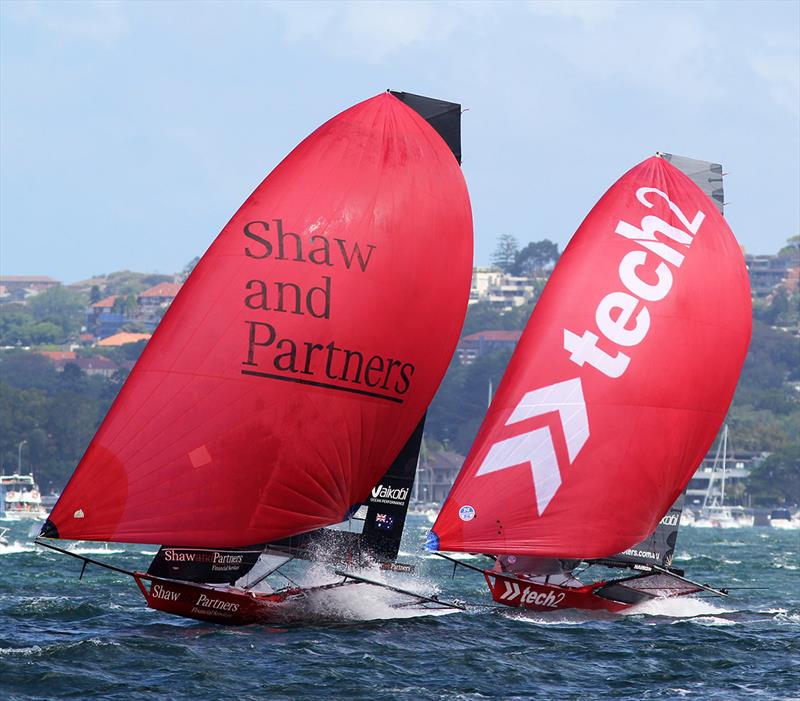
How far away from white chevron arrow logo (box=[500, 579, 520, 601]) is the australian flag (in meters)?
2.60

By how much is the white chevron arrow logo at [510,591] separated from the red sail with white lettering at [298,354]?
3523 mm

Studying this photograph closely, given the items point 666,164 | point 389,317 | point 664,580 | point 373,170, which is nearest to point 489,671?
point 389,317

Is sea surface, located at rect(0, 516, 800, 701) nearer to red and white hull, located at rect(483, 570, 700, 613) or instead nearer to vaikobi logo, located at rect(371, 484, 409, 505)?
red and white hull, located at rect(483, 570, 700, 613)

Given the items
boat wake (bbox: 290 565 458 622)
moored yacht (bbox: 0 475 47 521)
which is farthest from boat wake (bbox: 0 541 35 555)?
moored yacht (bbox: 0 475 47 521)

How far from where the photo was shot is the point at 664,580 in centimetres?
2859

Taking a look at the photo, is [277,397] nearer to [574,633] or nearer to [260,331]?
[260,331]

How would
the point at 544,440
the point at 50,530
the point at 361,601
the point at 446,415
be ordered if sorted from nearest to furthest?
the point at 50,530, the point at 361,601, the point at 544,440, the point at 446,415

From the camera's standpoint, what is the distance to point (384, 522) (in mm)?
24406

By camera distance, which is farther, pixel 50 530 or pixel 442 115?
pixel 442 115

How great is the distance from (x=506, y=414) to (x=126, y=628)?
6.22 meters

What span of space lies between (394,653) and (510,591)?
5.02 m

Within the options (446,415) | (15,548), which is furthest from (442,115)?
(446,415)

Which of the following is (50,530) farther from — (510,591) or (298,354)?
(510,591)

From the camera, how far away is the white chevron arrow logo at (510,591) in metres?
26.2
